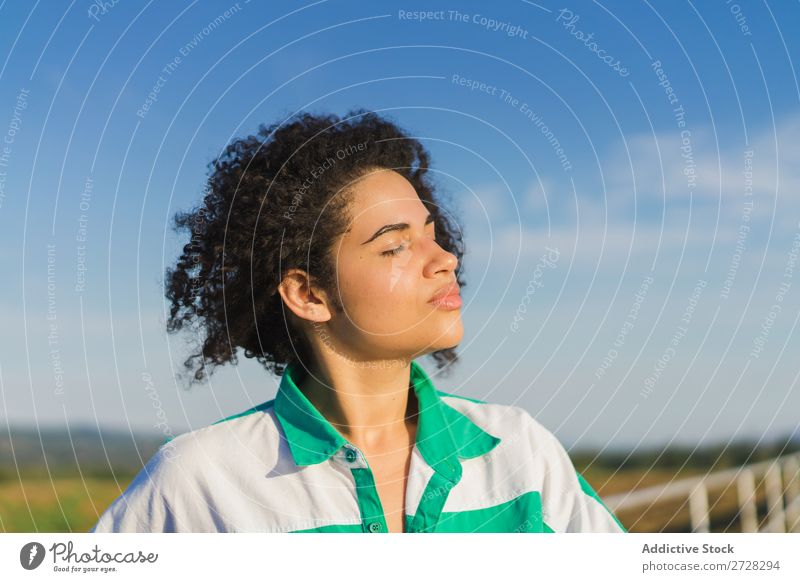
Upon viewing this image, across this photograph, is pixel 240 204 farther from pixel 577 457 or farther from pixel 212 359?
pixel 577 457

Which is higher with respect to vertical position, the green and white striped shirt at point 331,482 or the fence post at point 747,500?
the green and white striped shirt at point 331,482

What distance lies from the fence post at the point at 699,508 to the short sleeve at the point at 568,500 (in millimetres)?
717

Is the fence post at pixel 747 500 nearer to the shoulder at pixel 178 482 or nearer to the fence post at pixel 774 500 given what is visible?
the fence post at pixel 774 500

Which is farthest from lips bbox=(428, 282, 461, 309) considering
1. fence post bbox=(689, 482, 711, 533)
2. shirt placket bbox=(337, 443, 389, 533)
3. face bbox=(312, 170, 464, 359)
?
fence post bbox=(689, 482, 711, 533)

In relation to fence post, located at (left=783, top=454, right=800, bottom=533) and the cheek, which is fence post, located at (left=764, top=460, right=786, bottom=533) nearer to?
fence post, located at (left=783, top=454, right=800, bottom=533)

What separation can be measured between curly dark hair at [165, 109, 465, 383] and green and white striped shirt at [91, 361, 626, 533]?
0.18m

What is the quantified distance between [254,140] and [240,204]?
0.15 metres

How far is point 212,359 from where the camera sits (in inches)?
70.9

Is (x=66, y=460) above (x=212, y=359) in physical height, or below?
below

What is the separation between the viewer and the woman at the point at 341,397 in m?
1.52

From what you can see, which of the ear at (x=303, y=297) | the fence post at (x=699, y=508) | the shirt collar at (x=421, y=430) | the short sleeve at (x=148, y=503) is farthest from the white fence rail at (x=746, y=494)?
the short sleeve at (x=148, y=503)

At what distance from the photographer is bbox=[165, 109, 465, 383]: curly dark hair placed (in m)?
1.64

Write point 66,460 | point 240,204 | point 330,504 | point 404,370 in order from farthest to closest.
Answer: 1. point 66,460
2. point 240,204
3. point 404,370
4. point 330,504
